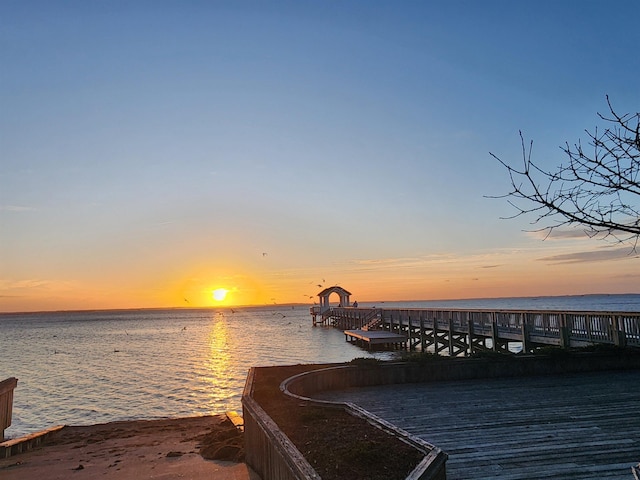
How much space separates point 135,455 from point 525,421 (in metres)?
10.6

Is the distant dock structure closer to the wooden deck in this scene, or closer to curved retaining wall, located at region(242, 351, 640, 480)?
curved retaining wall, located at region(242, 351, 640, 480)

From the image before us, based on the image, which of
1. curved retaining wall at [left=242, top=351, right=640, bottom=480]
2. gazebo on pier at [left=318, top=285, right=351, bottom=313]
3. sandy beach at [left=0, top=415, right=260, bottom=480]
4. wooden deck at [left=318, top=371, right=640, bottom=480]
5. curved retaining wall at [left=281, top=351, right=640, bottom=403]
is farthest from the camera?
gazebo on pier at [left=318, top=285, right=351, bottom=313]

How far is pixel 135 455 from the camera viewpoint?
13.3 m

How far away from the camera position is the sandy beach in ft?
37.0

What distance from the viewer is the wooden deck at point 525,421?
5527mm

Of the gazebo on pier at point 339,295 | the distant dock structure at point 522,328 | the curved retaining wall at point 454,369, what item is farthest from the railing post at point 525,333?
the gazebo on pier at point 339,295

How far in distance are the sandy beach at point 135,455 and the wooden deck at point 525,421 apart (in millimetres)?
3345

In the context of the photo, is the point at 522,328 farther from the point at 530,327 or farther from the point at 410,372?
the point at 410,372

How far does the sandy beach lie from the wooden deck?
3.34 metres

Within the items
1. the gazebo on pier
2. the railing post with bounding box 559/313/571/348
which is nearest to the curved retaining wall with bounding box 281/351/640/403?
the railing post with bounding box 559/313/571/348

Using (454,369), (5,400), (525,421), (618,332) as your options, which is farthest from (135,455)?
(618,332)

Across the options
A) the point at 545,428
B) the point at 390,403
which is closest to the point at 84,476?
the point at 390,403

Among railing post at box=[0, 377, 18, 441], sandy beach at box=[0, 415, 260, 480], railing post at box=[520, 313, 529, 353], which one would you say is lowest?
sandy beach at box=[0, 415, 260, 480]

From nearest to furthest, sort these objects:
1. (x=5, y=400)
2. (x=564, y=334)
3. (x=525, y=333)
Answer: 1. (x=5, y=400)
2. (x=564, y=334)
3. (x=525, y=333)
